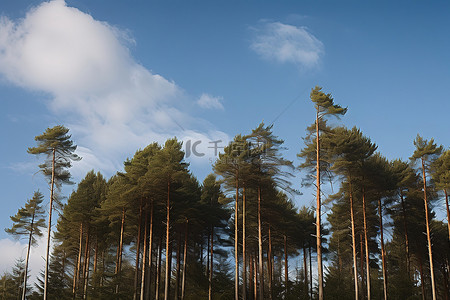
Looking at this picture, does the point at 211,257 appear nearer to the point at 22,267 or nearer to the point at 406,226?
the point at 406,226

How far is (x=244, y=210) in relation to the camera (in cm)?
3061

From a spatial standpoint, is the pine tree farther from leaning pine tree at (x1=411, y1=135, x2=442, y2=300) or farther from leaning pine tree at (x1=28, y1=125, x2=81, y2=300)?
leaning pine tree at (x1=411, y1=135, x2=442, y2=300)


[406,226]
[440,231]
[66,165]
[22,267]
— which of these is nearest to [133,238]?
[66,165]

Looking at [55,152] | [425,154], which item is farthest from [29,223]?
[425,154]

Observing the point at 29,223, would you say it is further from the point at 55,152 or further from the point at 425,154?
the point at 425,154

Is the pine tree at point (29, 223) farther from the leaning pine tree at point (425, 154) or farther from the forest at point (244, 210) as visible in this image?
the leaning pine tree at point (425, 154)

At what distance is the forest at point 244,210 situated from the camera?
30.4 m

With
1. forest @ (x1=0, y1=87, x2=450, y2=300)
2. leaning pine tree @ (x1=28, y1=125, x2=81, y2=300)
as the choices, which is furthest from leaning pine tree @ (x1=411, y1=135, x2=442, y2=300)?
leaning pine tree @ (x1=28, y1=125, x2=81, y2=300)

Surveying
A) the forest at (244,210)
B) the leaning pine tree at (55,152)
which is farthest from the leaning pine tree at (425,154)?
the leaning pine tree at (55,152)

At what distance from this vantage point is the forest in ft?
99.7

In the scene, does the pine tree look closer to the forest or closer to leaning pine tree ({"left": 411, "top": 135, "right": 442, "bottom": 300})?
the forest

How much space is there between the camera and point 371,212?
1527 inches

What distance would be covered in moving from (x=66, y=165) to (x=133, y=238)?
13.7 meters

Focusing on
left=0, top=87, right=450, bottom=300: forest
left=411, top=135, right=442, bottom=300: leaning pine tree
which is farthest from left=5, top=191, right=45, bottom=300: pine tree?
left=411, top=135, right=442, bottom=300: leaning pine tree
